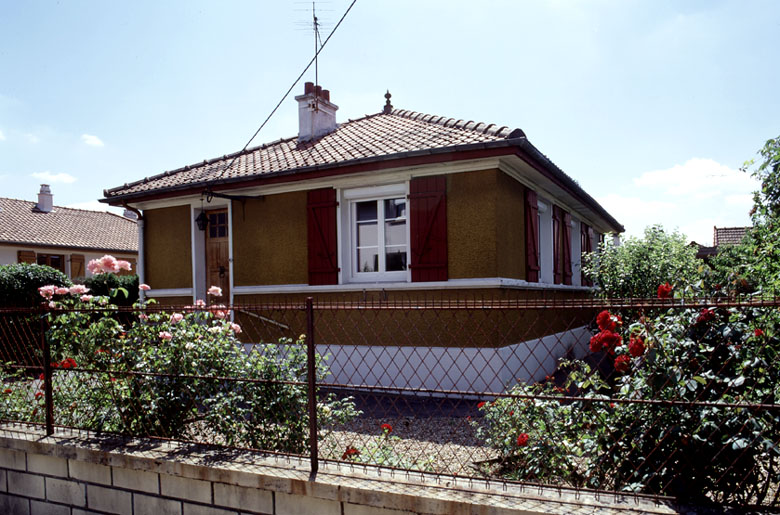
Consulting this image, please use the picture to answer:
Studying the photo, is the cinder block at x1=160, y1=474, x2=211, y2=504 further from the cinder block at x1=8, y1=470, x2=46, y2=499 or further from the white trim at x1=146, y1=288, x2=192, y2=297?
the white trim at x1=146, y1=288, x2=192, y2=297

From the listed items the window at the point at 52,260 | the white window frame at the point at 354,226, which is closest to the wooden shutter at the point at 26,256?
the window at the point at 52,260

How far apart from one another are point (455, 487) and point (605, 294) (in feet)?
24.7

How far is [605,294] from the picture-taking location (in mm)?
9297

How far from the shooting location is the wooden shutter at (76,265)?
23578 millimetres

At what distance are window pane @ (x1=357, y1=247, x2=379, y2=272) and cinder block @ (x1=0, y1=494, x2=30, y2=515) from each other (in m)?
5.39

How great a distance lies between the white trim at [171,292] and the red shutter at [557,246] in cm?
699

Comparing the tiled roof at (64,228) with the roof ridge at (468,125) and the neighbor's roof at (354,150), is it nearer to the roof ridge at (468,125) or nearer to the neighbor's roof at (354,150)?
the neighbor's roof at (354,150)

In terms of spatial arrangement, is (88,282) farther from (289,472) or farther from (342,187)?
(289,472)

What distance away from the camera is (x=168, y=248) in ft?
33.6

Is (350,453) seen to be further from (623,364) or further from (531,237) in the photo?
(531,237)

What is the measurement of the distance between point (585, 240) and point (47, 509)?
41.0ft

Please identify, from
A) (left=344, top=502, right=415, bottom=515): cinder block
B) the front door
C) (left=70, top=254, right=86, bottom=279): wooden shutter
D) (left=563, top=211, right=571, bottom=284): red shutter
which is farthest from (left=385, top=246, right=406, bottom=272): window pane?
(left=70, top=254, right=86, bottom=279): wooden shutter

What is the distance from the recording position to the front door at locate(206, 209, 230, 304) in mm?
9938

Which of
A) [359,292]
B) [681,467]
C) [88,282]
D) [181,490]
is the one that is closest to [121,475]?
[181,490]
